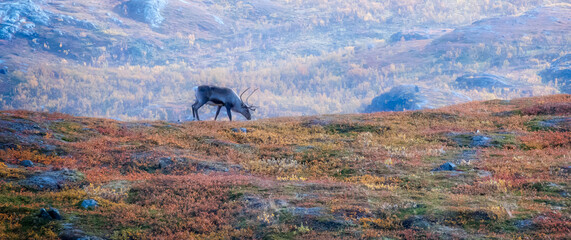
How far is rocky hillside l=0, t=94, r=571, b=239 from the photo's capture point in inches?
415

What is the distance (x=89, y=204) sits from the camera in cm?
1184

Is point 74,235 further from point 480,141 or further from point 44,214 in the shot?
point 480,141

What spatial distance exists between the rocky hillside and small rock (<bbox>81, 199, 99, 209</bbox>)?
0.03m

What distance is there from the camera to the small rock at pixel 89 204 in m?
11.8

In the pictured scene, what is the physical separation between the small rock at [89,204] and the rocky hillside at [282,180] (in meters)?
0.03

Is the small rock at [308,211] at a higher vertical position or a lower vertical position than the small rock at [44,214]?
lower

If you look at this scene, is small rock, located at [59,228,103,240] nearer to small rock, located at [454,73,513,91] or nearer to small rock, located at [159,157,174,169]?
small rock, located at [159,157,174,169]

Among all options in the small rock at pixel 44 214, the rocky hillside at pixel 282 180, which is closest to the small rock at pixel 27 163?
the rocky hillside at pixel 282 180

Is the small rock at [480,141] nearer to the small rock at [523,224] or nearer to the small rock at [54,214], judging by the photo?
the small rock at [523,224]

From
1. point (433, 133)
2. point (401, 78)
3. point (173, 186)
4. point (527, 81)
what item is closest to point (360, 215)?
point (173, 186)

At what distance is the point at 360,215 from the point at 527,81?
6057 inches

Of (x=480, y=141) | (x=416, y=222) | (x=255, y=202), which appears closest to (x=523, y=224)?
(x=416, y=222)

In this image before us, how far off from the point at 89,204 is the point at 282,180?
678 cm

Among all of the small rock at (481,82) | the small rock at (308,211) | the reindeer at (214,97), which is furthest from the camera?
the small rock at (481,82)
